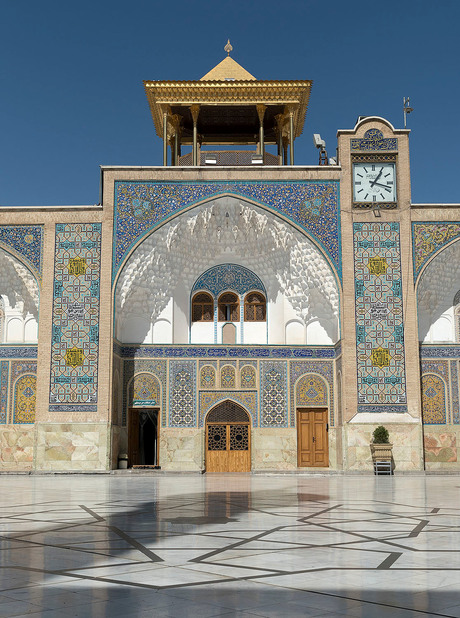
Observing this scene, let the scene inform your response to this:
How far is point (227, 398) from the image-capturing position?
13.9m

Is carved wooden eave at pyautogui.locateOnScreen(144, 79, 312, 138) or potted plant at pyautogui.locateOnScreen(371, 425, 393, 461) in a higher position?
carved wooden eave at pyautogui.locateOnScreen(144, 79, 312, 138)

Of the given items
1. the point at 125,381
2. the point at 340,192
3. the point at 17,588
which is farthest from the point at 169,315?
the point at 17,588

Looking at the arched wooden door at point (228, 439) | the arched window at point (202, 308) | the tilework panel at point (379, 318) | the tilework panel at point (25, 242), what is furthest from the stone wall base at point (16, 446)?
the tilework panel at point (379, 318)

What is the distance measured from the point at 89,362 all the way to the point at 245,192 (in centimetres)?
424

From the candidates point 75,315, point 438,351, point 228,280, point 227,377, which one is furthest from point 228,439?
point 438,351

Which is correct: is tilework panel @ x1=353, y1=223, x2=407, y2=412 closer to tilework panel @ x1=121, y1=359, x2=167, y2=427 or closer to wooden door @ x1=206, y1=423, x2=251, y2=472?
wooden door @ x1=206, y1=423, x2=251, y2=472

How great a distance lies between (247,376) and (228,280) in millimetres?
2064

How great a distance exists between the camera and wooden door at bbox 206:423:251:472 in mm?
13836

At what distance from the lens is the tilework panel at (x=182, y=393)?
13.8m

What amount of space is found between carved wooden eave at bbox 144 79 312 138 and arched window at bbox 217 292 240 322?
3866mm

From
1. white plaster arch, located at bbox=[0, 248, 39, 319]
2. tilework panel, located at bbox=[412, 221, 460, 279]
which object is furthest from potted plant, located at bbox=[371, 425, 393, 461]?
white plaster arch, located at bbox=[0, 248, 39, 319]

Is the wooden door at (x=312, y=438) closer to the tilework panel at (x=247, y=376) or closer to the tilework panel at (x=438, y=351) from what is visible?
the tilework panel at (x=247, y=376)

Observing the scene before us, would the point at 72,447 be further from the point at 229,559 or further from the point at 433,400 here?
the point at 229,559

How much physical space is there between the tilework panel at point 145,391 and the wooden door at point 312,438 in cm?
269
